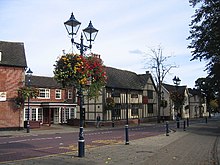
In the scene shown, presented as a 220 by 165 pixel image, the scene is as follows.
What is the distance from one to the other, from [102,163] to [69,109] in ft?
113

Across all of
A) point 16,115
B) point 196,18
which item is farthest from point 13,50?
point 196,18

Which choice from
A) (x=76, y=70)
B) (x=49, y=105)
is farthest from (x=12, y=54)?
(x=76, y=70)

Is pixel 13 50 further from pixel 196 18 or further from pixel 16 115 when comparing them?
pixel 196 18

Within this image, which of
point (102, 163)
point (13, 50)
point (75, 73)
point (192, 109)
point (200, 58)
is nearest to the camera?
point (102, 163)

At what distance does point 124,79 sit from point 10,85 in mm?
22385

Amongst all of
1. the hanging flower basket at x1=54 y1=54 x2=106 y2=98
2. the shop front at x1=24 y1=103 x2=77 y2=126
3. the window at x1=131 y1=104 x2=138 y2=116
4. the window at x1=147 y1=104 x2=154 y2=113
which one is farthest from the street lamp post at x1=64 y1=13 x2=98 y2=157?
the window at x1=147 y1=104 x2=154 y2=113

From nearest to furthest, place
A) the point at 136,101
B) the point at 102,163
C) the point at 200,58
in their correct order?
1. the point at 102,163
2. the point at 200,58
3. the point at 136,101

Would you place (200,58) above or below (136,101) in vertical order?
above

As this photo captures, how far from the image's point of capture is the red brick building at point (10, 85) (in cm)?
2994

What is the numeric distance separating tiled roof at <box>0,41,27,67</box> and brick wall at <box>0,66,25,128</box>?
647 millimetres

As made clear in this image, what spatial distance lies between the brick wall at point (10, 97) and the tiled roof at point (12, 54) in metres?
0.65

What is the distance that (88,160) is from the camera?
10859 millimetres

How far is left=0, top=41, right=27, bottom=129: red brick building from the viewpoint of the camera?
98.2 ft

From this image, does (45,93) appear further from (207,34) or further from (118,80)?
(207,34)
